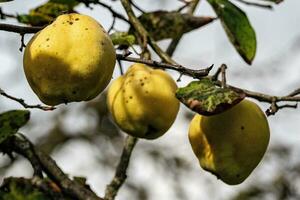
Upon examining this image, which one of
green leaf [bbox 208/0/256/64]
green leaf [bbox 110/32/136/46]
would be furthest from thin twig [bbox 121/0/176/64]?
green leaf [bbox 208/0/256/64]

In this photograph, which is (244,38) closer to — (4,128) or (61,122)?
(4,128)

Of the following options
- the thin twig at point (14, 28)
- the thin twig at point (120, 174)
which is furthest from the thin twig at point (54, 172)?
the thin twig at point (14, 28)

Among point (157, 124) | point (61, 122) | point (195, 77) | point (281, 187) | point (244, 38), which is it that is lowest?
point (61, 122)

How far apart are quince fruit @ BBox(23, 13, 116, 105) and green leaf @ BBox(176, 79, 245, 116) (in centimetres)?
15

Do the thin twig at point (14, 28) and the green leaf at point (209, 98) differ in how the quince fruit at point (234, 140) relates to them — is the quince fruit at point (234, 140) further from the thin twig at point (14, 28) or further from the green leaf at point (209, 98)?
the thin twig at point (14, 28)

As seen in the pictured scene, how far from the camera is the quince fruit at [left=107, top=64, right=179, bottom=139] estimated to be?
159cm

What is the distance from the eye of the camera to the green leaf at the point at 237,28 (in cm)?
160

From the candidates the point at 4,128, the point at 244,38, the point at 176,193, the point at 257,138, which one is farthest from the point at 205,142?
the point at 176,193

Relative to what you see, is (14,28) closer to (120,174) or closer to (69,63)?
(69,63)

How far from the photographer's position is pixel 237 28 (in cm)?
164

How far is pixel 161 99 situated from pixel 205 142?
0.15 meters

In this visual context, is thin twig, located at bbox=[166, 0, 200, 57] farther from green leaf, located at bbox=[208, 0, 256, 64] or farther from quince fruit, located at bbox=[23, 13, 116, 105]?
quince fruit, located at bbox=[23, 13, 116, 105]

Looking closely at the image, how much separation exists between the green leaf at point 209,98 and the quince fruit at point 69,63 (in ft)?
0.49

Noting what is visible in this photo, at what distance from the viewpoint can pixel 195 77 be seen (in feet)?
4.35
